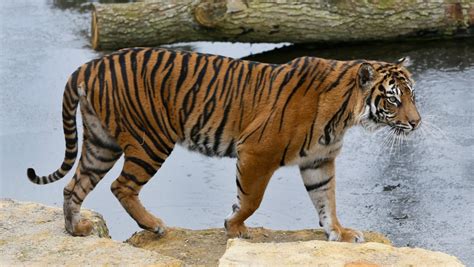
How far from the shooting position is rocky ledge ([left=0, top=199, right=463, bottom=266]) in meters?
4.64

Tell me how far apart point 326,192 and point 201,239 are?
776mm

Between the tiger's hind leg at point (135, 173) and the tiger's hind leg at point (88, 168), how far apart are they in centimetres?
13

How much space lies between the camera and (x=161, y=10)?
9516 mm

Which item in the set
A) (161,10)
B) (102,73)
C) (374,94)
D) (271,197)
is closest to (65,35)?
(161,10)

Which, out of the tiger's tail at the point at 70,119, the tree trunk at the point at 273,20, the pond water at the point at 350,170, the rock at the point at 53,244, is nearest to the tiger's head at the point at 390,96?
the pond water at the point at 350,170

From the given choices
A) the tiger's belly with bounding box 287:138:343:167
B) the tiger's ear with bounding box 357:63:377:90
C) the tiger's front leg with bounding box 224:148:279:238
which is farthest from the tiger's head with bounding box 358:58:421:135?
the tiger's front leg with bounding box 224:148:279:238

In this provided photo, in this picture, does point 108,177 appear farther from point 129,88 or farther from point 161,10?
point 161,10

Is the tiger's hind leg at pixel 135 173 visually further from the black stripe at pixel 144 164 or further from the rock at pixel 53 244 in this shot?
the rock at pixel 53 244

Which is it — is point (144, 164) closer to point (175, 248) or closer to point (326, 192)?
point (175, 248)

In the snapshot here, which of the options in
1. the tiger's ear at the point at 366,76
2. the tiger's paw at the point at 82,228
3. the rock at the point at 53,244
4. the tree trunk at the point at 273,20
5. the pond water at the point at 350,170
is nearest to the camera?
the rock at the point at 53,244

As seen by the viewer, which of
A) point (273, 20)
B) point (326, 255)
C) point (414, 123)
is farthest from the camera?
point (273, 20)

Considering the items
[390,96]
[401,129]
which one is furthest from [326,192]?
[390,96]

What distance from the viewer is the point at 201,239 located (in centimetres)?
592

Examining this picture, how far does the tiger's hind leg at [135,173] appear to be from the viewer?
5.70m
